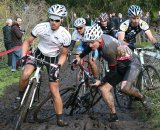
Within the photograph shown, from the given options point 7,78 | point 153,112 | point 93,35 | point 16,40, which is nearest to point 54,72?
point 93,35

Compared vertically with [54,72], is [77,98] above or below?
below

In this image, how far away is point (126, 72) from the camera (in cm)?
852

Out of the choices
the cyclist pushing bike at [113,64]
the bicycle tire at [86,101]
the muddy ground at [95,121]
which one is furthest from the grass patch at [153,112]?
the bicycle tire at [86,101]

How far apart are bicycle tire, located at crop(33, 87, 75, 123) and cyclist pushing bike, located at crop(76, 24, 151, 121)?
71 cm

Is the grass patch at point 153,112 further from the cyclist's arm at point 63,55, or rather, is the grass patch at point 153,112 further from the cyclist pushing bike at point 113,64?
the cyclist's arm at point 63,55

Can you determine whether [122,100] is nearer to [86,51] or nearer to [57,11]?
[86,51]

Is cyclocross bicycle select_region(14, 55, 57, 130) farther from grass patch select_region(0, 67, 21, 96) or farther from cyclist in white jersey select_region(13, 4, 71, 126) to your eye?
grass patch select_region(0, 67, 21, 96)

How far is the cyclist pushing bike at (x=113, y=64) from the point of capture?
7930mm

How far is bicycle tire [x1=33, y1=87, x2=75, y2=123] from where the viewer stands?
8.40 metres

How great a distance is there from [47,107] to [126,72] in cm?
199

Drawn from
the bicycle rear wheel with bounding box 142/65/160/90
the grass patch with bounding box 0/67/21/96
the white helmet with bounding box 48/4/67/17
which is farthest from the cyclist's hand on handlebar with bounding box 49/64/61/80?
the grass patch with bounding box 0/67/21/96

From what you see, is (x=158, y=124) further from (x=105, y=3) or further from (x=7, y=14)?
(x=105, y=3)

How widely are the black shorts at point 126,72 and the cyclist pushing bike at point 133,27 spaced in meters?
1.33

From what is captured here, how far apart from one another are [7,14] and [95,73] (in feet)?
46.9
